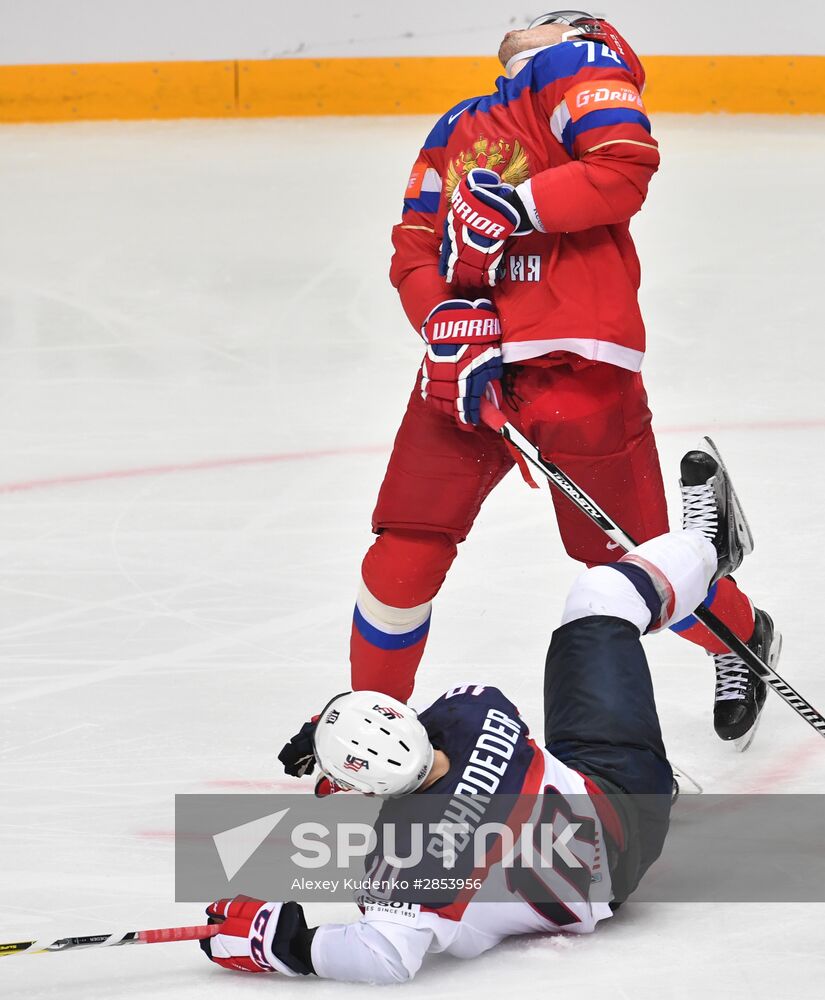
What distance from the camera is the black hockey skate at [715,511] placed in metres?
2.29

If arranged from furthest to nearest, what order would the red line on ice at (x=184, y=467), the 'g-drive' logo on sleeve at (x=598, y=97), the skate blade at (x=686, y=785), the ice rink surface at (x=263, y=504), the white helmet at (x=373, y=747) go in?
the red line on ice at (x=184, y=467) → the skate blade at (x=686, y=785) → the 'g-drive' logo on sleeve at (x=598, y=97) → the ice rink surface at (x=263, y=504) → the white helmet at (x=373, y=747)

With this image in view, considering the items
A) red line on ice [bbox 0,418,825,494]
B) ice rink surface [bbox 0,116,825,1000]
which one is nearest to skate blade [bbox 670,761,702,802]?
ice rink surface [bbox 0,116,825,1000]

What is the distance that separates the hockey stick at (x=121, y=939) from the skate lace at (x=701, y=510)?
2.91ft

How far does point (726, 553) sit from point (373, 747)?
0.68m

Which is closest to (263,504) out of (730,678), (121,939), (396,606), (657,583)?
(396,606)

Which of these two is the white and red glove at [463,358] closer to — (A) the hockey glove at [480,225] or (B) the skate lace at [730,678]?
(A) the hockey glove at [480,225]

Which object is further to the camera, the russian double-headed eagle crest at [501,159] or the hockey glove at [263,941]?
the russian double-headed eagle crest at [501,159]

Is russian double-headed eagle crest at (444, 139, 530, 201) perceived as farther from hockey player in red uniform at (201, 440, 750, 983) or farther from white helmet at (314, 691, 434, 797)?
white helmet at (314, 691, 434, 797)

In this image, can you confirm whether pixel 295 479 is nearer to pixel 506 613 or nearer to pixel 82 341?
pixel 506 613

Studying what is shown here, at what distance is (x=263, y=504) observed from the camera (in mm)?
3756

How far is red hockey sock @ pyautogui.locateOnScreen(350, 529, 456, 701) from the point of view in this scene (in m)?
2.46

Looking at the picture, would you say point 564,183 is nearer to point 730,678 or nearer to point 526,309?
Answer: point 526,309

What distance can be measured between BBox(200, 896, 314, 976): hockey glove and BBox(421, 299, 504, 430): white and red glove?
80 cm
